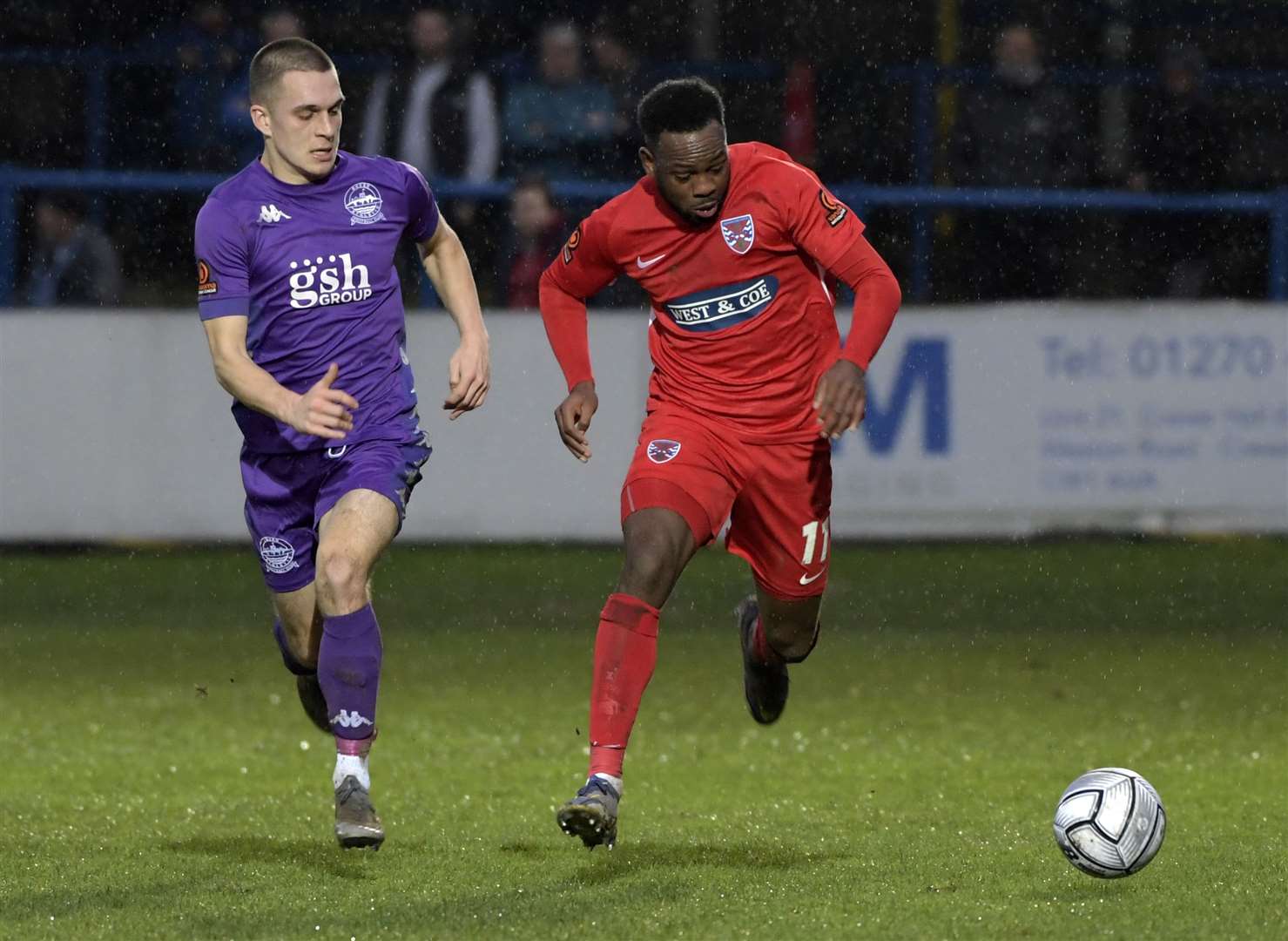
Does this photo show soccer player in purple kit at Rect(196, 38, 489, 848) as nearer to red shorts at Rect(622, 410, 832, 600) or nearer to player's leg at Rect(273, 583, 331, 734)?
player's leg at Rect(273, 583, 331, 734)

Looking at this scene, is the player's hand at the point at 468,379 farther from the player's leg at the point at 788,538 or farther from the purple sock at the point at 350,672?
the player's leg at the point at 788,538

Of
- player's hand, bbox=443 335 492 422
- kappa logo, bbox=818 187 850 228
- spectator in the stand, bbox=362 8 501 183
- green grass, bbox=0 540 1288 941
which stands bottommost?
green grass, bbox=0 540 1288 941

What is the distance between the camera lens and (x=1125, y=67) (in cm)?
1566

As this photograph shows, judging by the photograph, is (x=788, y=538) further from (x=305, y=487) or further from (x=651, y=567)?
(x=305, y=487)

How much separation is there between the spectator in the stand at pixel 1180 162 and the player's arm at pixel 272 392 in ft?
29.4

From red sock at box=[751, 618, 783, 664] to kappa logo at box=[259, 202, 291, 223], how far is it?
201cm

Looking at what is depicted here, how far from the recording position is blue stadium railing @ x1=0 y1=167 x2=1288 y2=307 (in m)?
12.6

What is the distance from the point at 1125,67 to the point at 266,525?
35.6 feet

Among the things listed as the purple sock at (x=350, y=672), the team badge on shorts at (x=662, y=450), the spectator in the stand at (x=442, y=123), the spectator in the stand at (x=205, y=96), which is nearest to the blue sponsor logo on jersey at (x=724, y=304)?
the team badge on shorts at (x=662, y=450)

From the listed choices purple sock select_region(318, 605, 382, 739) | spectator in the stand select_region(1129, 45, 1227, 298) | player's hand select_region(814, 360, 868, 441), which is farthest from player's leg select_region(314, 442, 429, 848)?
spectator in the stand select_region(1129, 45, 1227, 298)

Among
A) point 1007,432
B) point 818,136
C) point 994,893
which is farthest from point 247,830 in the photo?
point 818,136

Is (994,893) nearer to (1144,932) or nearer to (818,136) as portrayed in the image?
(1144,932)

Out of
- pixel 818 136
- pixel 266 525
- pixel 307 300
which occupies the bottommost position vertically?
pixel 266 525

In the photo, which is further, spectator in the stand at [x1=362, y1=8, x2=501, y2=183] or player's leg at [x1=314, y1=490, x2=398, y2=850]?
spectator in the stand at [x1=362, y1=8, x2=501, y2=183]
